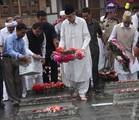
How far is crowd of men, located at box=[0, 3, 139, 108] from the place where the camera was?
12.1m

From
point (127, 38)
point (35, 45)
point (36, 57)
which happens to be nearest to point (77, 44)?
Answer: point (36, 57)

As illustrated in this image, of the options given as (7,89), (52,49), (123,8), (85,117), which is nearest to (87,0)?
(123,8)

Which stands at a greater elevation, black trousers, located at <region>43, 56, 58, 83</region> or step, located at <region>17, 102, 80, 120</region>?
step, located at <region>17, 102, 80, 120</region>

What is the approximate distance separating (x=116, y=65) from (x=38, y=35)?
2038mm

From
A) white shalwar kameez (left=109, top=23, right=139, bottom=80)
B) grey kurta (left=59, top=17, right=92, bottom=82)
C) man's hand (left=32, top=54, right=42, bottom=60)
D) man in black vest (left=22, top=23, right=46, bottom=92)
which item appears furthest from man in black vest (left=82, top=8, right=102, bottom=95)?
man's hand (left=32, top=54, right=42, bottom=60)

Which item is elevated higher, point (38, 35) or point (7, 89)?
point (38, 35)

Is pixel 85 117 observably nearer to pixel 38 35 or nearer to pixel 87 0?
pixel 38 35

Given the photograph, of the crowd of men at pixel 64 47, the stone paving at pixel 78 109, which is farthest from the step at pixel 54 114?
the crowd of men at pixel 64 47

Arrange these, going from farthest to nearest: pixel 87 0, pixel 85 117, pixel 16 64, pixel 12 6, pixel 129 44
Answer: pixel 12 6 < pixel 87 0 < pixel 129 44 < pixel 16 64 < pixel 85 117

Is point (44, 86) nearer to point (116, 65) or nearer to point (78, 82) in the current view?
point (78, 82)

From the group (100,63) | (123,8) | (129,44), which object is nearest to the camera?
(129,44)

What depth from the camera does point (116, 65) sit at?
1334cm

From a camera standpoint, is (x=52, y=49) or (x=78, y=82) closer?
(x=78, y=82)

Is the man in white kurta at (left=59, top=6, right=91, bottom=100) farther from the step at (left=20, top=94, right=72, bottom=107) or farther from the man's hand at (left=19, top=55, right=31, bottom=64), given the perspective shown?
the step at (left=20, top=94, right=72, bottom=107)
